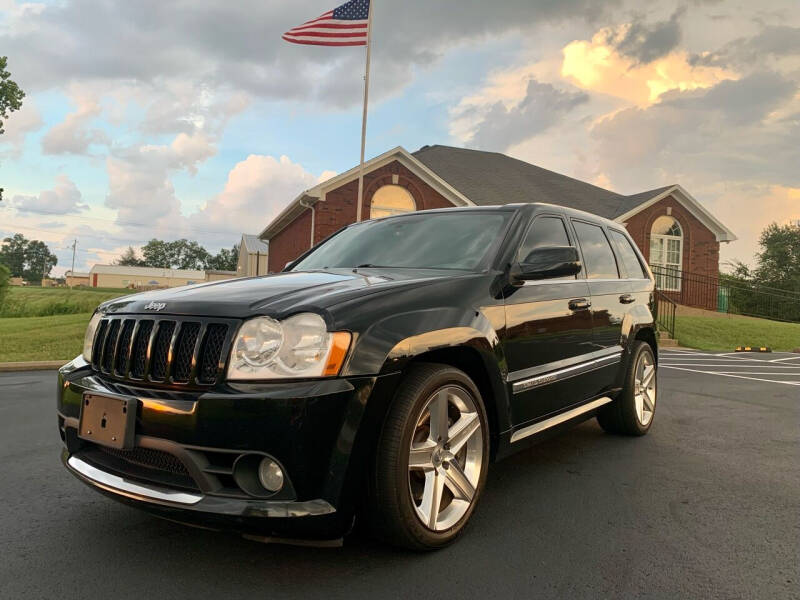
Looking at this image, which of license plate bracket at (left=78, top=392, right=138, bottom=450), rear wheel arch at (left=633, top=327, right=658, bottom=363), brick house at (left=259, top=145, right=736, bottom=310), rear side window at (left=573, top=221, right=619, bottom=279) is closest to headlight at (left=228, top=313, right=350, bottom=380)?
license plate bracket at (left=78, top=392, right=138, bottom=450)

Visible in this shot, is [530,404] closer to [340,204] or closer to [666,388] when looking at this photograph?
[666,388]

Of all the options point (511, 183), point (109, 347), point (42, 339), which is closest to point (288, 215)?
point (511, 183)

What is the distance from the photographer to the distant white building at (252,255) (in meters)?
40.6

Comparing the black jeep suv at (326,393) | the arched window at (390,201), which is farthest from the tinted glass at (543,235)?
the arched window at (390,201)

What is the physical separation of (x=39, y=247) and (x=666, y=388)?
168201 millimetres

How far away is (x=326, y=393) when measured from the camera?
87.3 inches

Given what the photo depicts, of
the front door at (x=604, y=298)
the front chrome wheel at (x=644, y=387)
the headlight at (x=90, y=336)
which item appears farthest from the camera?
the front chrome wheel at (x=644, y=387)

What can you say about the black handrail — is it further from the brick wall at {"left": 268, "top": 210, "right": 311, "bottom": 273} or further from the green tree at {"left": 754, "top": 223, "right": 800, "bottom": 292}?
the green tree at {"left": 754, "top": 223, "right": 800, "bottom": 292}

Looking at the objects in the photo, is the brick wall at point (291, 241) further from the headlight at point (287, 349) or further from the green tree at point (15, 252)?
the green tree at point (15, 252)

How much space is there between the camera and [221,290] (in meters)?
2.77

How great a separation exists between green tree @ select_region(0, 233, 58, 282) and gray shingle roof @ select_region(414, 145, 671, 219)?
463 ft

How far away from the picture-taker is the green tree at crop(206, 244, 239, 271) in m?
120

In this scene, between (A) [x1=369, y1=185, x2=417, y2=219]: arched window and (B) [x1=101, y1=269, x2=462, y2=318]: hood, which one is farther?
(A) [x1=369, y1=185, x2=417, y2=219]: arched window

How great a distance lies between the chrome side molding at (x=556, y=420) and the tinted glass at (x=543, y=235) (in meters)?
0.97
